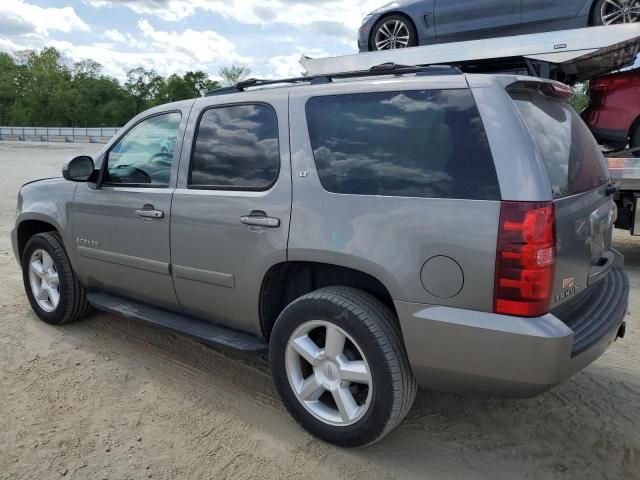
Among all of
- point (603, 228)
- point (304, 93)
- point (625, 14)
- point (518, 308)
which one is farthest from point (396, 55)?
point (518, 308)

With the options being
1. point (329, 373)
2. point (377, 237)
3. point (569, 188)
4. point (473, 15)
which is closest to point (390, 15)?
point (473, 15)

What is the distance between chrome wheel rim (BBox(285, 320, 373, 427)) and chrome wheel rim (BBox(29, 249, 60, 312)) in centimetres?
245

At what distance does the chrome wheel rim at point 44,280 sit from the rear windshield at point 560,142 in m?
3.65

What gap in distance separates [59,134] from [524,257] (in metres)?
57.2

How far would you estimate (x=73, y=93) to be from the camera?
264 feet

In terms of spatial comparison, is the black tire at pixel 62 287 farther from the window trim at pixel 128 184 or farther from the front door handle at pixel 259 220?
the front door handle at pixel 259 220

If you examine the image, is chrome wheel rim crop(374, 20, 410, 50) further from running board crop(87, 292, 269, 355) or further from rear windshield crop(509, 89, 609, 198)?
running board crop(87, 292, 269, 355)

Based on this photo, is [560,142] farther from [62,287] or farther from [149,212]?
[62,287]

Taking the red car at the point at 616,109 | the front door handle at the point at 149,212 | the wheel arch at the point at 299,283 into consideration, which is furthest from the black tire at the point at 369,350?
the red car at the point at 616,109

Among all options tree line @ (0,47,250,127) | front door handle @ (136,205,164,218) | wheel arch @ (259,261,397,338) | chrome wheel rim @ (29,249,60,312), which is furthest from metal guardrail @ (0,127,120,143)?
wheel arch @ (259,261,397,338)

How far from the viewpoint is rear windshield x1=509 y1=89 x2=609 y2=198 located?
8.25ft

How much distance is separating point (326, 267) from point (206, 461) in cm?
115

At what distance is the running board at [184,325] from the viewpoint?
3.20 m

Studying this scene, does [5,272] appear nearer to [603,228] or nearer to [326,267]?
[326,267]
